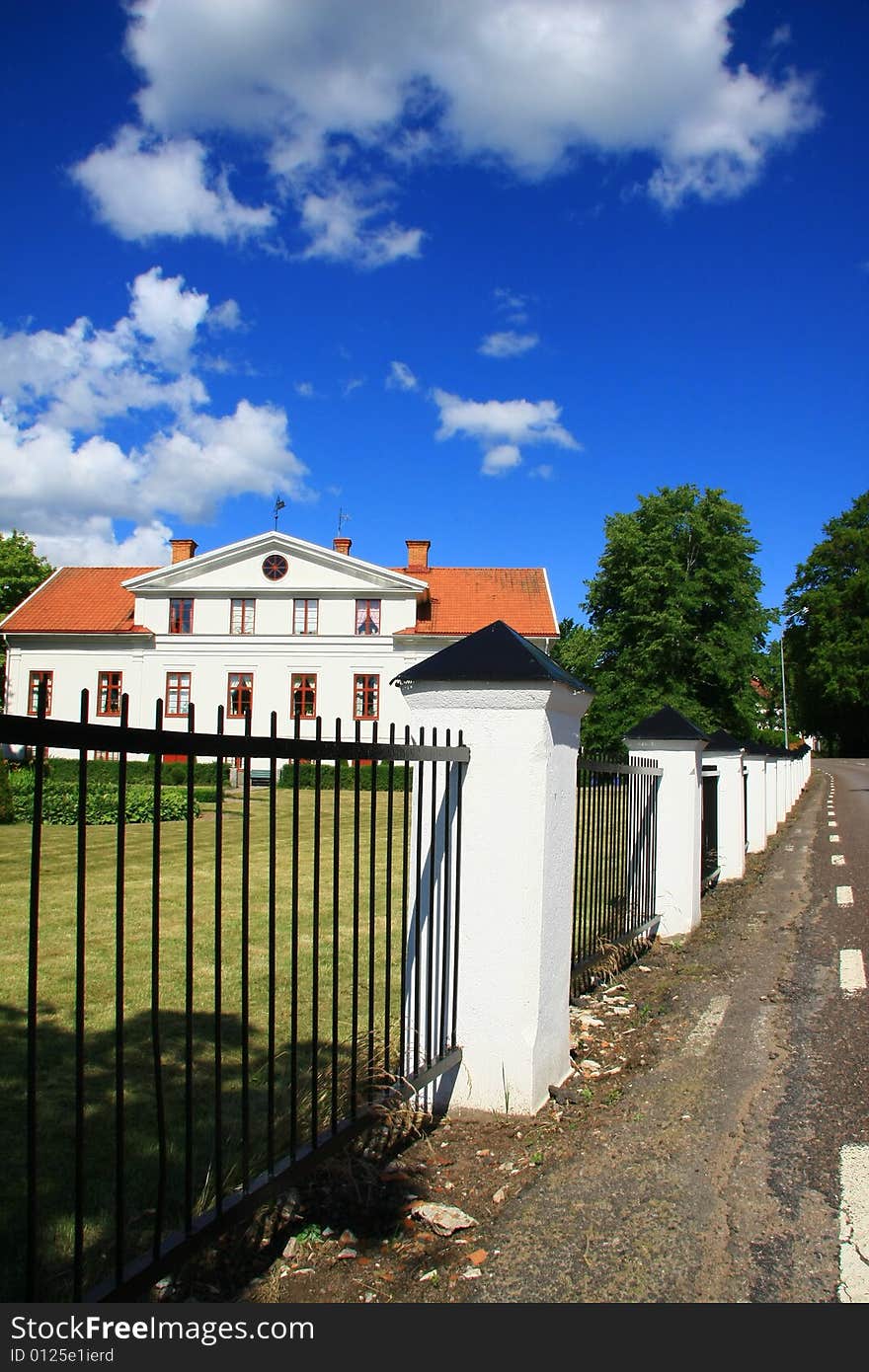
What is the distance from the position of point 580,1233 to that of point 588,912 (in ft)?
10.8

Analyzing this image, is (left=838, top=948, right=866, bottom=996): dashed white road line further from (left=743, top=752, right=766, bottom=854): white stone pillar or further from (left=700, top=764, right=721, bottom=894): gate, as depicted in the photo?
(left=743, top=752, right=766, bottom=854): white stone pillar

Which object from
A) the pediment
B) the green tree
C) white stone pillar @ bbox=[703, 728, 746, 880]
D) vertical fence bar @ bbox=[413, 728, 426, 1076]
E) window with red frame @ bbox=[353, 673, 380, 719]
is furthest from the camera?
the green tree

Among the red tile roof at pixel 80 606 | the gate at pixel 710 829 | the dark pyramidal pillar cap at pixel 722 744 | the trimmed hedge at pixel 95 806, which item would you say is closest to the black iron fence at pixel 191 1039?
the gate at pixel 710 829

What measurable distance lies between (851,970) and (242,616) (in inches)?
1314

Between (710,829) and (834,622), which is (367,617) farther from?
(834,622)

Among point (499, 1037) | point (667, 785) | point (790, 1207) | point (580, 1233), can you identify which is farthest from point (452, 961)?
point (667, 785)

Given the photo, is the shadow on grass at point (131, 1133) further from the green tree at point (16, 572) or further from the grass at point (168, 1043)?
the green tree at point (16, 572)

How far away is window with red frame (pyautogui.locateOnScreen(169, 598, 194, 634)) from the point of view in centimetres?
3725

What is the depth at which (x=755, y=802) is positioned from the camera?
13.9 m

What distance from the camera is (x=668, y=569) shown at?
103 feet

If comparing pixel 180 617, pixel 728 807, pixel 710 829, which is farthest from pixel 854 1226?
pixel 180 617

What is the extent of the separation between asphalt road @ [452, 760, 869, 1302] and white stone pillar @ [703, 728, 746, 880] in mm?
4625

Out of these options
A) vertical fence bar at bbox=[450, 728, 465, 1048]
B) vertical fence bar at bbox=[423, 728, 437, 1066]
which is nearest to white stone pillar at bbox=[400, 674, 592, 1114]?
vertical fence bar at bbox=[450, 728, 465, 1048]
